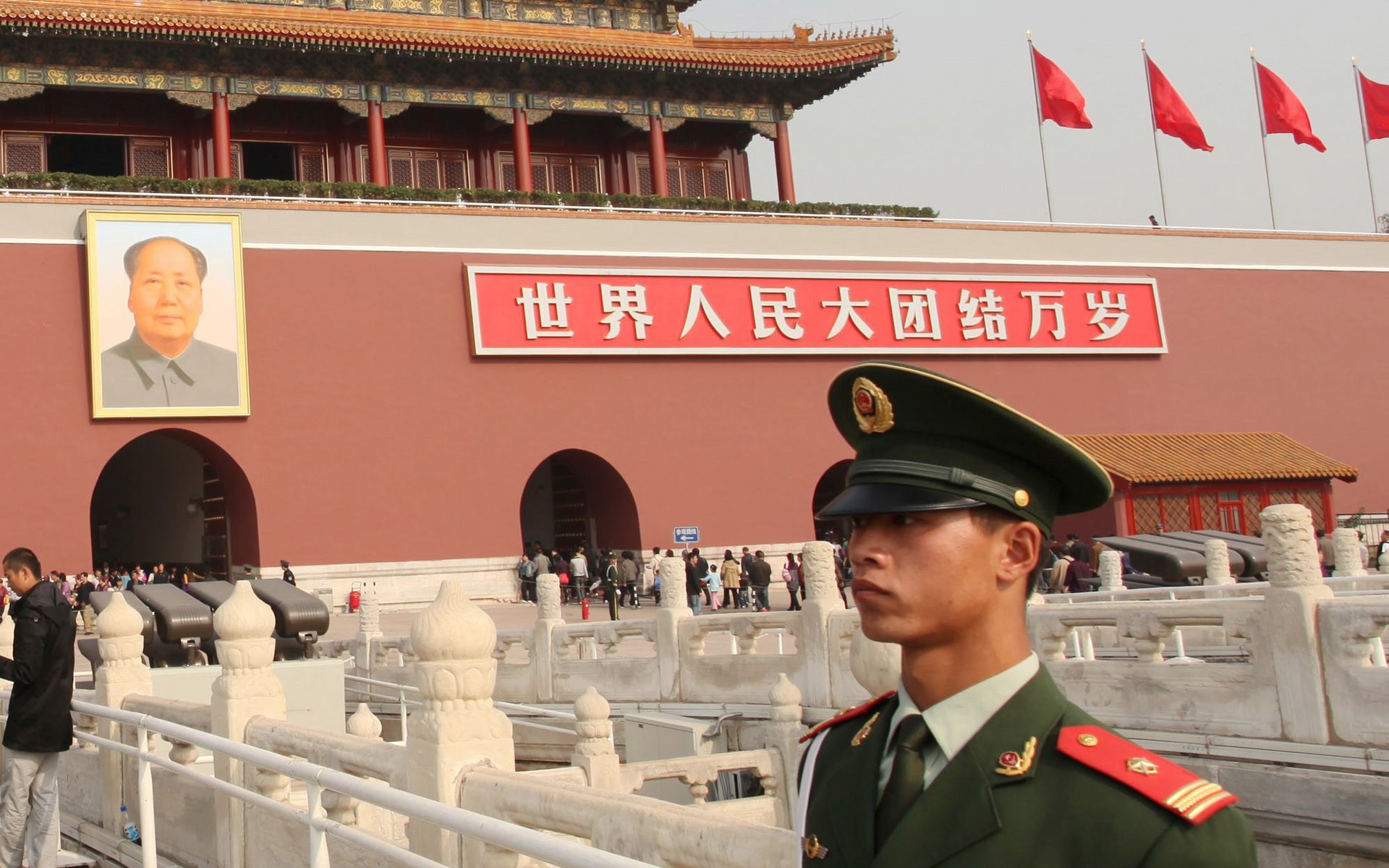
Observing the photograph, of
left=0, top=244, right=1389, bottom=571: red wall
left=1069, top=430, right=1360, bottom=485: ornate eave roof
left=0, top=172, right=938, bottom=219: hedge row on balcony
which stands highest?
left=0, top=172, right=938, bottom=219: hedge row on balcony

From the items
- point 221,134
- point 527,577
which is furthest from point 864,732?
point 221,134

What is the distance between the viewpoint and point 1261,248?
77.6ft

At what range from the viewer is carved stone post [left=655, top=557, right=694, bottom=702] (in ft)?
35.3

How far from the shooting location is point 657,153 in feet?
75.8

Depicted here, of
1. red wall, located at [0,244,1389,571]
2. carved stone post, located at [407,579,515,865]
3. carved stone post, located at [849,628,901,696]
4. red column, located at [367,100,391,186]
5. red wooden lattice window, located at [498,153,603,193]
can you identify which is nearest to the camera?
carved stone post, located at [849,628,901,696]

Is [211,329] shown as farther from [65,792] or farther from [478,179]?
[65,792]

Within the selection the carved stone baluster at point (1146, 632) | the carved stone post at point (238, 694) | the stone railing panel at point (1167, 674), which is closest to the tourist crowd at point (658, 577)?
the stone railing panel at point (1167, 674)

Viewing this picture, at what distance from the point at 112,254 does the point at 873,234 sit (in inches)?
407

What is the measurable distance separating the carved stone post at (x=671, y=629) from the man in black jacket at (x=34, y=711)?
5.39 meters

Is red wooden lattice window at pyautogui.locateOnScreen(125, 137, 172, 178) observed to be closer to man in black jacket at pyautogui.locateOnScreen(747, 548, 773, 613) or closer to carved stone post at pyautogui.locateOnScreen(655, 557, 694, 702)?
man in black jacket at pyautogui.locateOnScreen(747, 548, 773, 613)

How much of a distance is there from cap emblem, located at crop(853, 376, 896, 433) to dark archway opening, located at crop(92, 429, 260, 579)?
19116mm

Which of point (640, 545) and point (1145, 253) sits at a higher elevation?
point (1145, 253)

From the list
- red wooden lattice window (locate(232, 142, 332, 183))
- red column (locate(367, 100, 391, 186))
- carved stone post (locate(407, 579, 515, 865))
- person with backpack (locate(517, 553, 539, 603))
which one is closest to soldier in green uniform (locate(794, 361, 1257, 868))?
carved stone post (locate(407, 579, 515, 865))

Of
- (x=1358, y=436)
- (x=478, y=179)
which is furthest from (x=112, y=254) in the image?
(x=1358, y=436)
